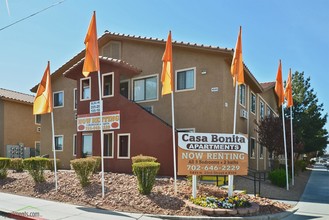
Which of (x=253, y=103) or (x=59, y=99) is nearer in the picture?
(x=253, y=103)

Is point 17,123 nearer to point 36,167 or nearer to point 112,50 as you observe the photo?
point 112,50

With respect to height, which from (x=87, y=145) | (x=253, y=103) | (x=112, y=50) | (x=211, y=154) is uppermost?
(x=112, y=50)

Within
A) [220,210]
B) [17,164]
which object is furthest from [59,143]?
[220,210]

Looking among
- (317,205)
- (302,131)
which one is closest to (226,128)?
(317,205)

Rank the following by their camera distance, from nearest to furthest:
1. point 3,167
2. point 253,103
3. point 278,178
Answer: point 3,167 → point 278,178 → point 253,103

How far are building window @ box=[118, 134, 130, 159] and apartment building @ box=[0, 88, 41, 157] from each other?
1600 centimetres

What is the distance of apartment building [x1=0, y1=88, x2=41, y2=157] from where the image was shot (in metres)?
29.0

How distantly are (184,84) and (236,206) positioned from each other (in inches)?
396

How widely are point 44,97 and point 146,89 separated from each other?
8.10 meters

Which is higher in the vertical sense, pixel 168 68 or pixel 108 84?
pixel 108 84

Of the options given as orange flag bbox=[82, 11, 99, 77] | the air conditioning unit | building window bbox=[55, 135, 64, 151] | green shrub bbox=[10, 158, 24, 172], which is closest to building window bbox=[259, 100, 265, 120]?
the air conditioning unit

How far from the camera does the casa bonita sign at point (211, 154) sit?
10.3 meters

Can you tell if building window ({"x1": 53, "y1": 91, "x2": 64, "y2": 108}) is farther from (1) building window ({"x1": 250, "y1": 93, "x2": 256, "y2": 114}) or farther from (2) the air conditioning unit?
(1) building window ({"x1": 250, "y1": 93, "x2": 256, "y2": 114})

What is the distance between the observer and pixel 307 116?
37.6 m
